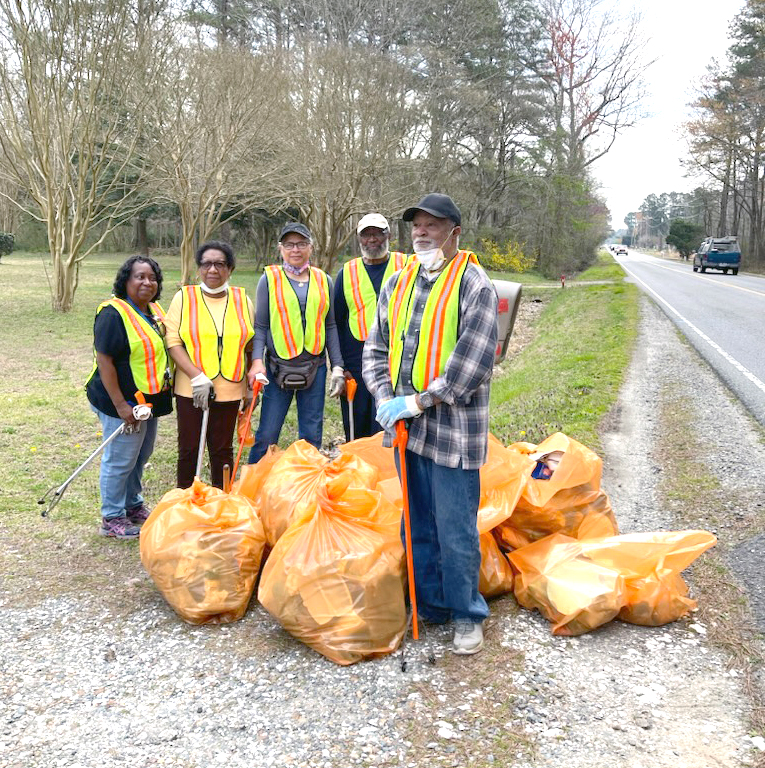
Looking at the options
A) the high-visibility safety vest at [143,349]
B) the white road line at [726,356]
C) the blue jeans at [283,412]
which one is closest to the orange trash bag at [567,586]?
the blue jeans at [283,412]

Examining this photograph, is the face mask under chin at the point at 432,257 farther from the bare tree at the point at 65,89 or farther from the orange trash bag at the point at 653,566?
the bare tree at the point at 65,89

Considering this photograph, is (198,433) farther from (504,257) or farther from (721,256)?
(721,256)

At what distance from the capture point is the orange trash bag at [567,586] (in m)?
2.81

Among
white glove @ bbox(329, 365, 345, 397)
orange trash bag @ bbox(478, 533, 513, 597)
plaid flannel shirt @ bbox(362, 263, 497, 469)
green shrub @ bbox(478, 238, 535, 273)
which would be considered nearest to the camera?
plaid flannel shirt @ bbox(362, 263, 497, 469)

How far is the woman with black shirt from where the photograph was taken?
143 inches

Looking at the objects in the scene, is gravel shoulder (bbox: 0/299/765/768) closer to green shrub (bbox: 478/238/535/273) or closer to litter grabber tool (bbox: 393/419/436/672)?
litter grabber tool (bbox: 393/419/436/672)

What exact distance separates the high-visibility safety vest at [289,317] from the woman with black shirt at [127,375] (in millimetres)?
628

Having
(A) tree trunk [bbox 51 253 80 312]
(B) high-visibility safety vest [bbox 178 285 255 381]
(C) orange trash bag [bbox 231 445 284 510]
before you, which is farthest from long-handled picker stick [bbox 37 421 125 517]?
(A) tree trunk [bbox 51 253 80 312]

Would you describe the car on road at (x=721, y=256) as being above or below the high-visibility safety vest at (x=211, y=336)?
above

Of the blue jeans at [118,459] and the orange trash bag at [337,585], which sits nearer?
the orange trash bag at [337,585]

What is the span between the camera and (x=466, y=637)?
2770 millimetres

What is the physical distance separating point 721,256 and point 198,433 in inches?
1227

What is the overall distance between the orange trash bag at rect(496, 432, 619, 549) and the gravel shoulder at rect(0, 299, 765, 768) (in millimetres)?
360

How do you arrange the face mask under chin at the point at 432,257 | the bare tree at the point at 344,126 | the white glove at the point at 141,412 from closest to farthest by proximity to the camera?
the face mask under chin at the point at 432,257, the white glove at the point at 141,412, the bare tree at the point at 344,126
